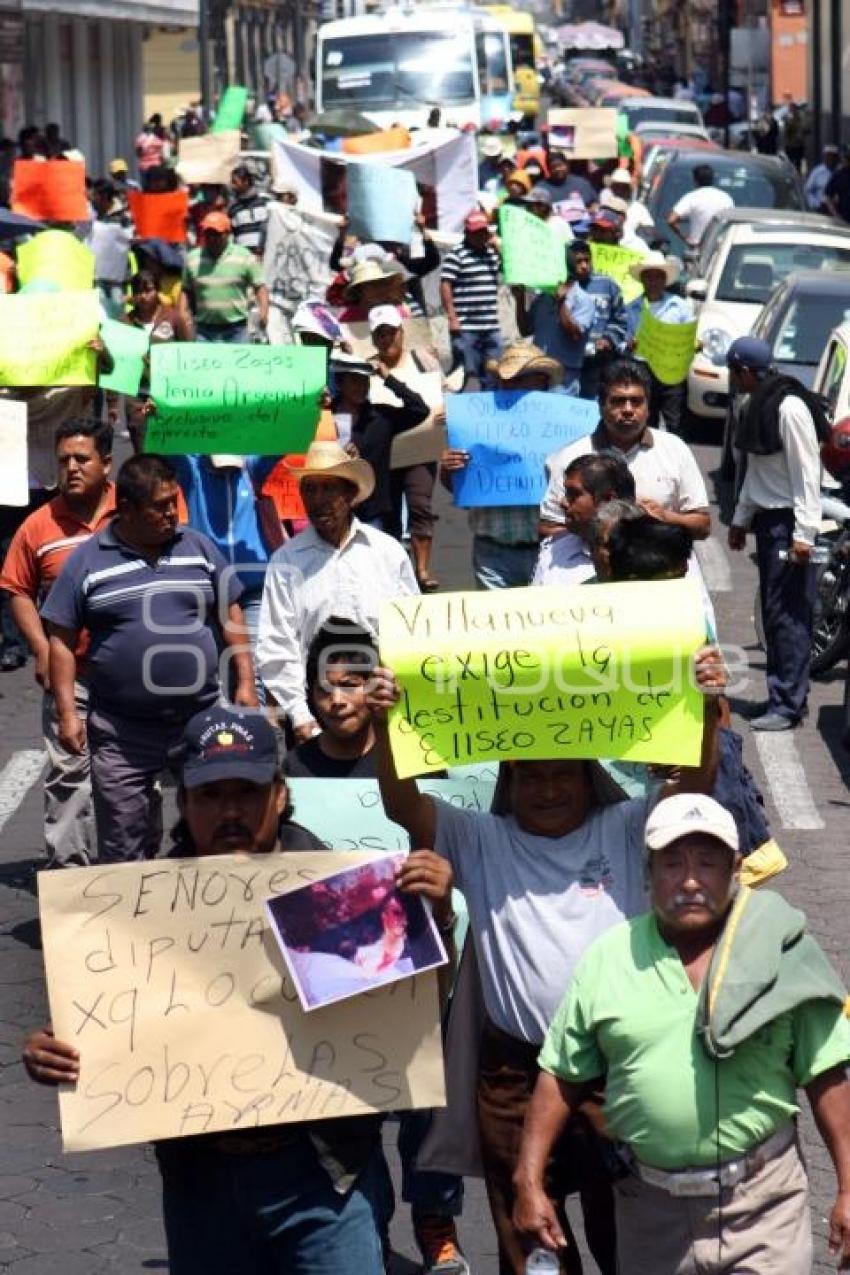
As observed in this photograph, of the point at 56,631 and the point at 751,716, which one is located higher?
the point at 56,631

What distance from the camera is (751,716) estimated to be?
1234 centimetres

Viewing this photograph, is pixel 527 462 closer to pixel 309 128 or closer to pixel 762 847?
pixel 762 847

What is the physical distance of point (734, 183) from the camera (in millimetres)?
27859

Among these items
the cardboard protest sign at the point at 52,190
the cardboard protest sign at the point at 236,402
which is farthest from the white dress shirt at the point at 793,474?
the cardboard protest sign at the point at 52,190

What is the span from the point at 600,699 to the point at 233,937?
0.85 meters

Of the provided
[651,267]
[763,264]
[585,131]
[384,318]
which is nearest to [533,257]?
[651,267]

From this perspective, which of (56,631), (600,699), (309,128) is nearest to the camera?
(600,699)

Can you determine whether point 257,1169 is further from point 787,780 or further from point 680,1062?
point 787,780

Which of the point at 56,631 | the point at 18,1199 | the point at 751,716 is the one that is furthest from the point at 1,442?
the point at 18,1199

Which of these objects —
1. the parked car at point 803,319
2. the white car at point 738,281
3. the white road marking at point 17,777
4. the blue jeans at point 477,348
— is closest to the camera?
the white road marking at point 17,777

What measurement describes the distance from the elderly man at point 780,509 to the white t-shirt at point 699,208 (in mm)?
13082

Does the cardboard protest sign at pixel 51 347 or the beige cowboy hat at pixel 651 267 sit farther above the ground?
the cardboard protest sign at pixel 51 347

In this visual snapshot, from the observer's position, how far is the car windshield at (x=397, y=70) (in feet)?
119

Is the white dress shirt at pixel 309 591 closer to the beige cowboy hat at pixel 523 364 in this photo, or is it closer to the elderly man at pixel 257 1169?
the elderly man at pixel 257 1169
